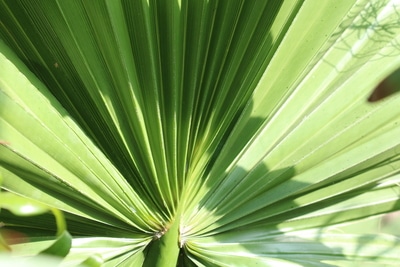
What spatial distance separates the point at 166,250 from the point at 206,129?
284mm

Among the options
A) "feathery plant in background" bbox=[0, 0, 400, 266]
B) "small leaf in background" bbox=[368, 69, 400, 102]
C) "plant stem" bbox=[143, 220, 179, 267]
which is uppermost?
"small leaf in background" bbox=[368, 69, 400, 102]

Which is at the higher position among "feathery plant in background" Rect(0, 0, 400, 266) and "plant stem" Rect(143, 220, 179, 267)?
"feathery plant in background" Rect(0, 0, 400, 266)

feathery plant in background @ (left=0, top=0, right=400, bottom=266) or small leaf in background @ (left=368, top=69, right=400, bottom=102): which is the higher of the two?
small leaf in background @ (left=368, top=69, right=400, bottom=102)

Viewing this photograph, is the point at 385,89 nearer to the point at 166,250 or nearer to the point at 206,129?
the point at 206,129

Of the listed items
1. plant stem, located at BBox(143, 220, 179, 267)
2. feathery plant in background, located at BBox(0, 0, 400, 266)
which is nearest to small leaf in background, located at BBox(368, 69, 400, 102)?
feathery plant in background, located at BBox(0, 0, 400, 266)

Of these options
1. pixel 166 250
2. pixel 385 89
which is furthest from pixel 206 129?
pixel 385 89

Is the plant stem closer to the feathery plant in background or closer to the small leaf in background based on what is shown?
the feathery plant in background

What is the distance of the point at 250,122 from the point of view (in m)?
1.06

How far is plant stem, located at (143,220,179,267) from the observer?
0.98m

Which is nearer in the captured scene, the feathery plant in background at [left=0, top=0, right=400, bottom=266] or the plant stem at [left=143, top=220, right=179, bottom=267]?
the feathery plant in background at [left=0, top=0, right=400, bottom=266]

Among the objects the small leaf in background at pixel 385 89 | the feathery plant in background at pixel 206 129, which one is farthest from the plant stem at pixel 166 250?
the small leaf in background at pixel 385 89

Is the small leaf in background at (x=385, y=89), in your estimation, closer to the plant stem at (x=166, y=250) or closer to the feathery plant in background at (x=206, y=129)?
the feathery plant in background at (x=206, y=129)

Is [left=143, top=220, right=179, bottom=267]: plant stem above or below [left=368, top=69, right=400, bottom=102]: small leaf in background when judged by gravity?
below

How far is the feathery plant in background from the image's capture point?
0.86 m
